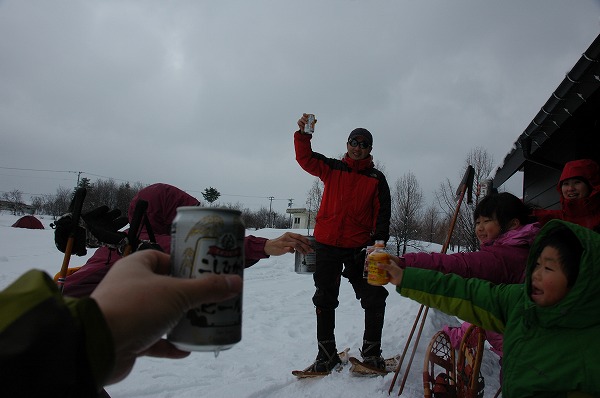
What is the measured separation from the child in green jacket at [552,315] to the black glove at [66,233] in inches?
95.4

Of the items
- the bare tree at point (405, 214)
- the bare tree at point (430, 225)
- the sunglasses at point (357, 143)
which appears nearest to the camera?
the sunglasses at point (357, 143)

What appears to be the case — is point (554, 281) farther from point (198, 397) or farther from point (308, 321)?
point (308, 321)

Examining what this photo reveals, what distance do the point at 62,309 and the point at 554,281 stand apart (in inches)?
72.1

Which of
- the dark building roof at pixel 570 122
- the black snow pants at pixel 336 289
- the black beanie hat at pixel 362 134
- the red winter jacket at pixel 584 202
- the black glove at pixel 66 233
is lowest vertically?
the black snow pants at pixel 336 289

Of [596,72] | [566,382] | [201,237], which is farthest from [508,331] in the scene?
[596,72]

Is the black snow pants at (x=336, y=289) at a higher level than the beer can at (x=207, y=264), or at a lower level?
lower

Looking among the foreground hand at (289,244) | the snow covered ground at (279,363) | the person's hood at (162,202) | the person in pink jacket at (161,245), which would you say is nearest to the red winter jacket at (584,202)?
the snow covered ground at (279,363)

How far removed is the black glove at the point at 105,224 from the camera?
2215 mm

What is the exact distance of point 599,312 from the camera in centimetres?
155

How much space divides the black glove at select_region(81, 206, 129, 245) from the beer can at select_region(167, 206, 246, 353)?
136 cm

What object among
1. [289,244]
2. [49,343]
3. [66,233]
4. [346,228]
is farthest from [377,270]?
[66,233]

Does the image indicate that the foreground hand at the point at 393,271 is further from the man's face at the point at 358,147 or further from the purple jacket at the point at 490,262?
the man's face at the point at 358,147

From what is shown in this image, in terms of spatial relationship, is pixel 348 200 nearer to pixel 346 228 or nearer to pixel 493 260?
pixel 346 228

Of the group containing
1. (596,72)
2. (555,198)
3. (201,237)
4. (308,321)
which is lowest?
(308,321)
